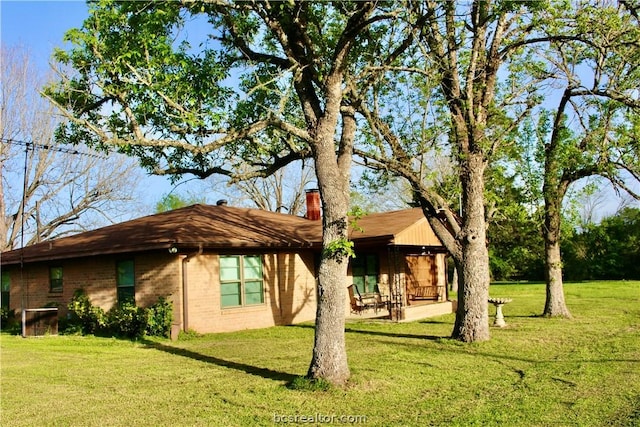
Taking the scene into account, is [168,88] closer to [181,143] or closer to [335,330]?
[181,143]

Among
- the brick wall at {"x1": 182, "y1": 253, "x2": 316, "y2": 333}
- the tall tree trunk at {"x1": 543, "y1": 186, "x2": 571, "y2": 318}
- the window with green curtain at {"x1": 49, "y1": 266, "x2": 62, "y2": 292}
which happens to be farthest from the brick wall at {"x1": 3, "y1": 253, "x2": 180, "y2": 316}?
the tall tree trunk at {"x1": 543, "y1": 186, "x2": 571, "y2": 318}

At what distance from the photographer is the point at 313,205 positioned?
2389cm

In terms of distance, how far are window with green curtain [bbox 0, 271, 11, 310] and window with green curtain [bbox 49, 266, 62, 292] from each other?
2854mm

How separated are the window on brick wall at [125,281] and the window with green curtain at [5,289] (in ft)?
20.9

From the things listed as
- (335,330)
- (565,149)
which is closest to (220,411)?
(335,330)

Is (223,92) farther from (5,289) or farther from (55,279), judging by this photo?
(5,289)

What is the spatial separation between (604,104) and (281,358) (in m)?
10.9

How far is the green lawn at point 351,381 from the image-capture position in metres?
7.10

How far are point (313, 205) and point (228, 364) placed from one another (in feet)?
44.2

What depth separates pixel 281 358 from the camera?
37.1 ft

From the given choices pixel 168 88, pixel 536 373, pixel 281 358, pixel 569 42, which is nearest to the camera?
pixel 168 88

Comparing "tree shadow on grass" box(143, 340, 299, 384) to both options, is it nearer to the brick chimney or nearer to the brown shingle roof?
the brown shingle roof

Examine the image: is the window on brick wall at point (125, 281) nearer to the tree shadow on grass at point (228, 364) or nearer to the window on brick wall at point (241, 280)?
the tree shadow on grass at point (228, 364)

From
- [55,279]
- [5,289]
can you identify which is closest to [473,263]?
[55,279]
